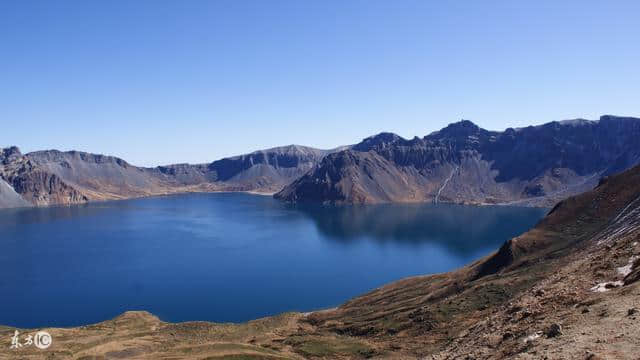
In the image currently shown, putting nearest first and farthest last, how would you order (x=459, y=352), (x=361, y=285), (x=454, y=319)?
(x=459, y=352)
(x=454, y=319)
(x=361, y=285)

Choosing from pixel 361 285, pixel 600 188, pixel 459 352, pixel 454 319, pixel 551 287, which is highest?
pixel 600 188

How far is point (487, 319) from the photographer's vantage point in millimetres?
48000

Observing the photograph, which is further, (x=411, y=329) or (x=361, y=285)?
(x=361, y=285)

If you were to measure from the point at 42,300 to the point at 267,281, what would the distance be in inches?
2432

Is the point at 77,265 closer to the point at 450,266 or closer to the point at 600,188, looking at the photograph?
the point at 450,266

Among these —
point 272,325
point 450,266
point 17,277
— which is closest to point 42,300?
point 17,277

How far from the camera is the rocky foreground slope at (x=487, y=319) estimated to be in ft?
103

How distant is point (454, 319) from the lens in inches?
2704

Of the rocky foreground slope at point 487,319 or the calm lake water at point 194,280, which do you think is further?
the calm lake water at point 194,280

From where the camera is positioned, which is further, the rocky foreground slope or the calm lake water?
the calm lake water

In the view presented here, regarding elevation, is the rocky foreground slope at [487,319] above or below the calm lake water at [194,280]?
above

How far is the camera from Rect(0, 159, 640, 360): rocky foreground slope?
31.5 m

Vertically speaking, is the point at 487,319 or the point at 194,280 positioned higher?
the point at 487,319

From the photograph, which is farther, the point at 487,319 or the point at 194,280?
the point at 194,280
